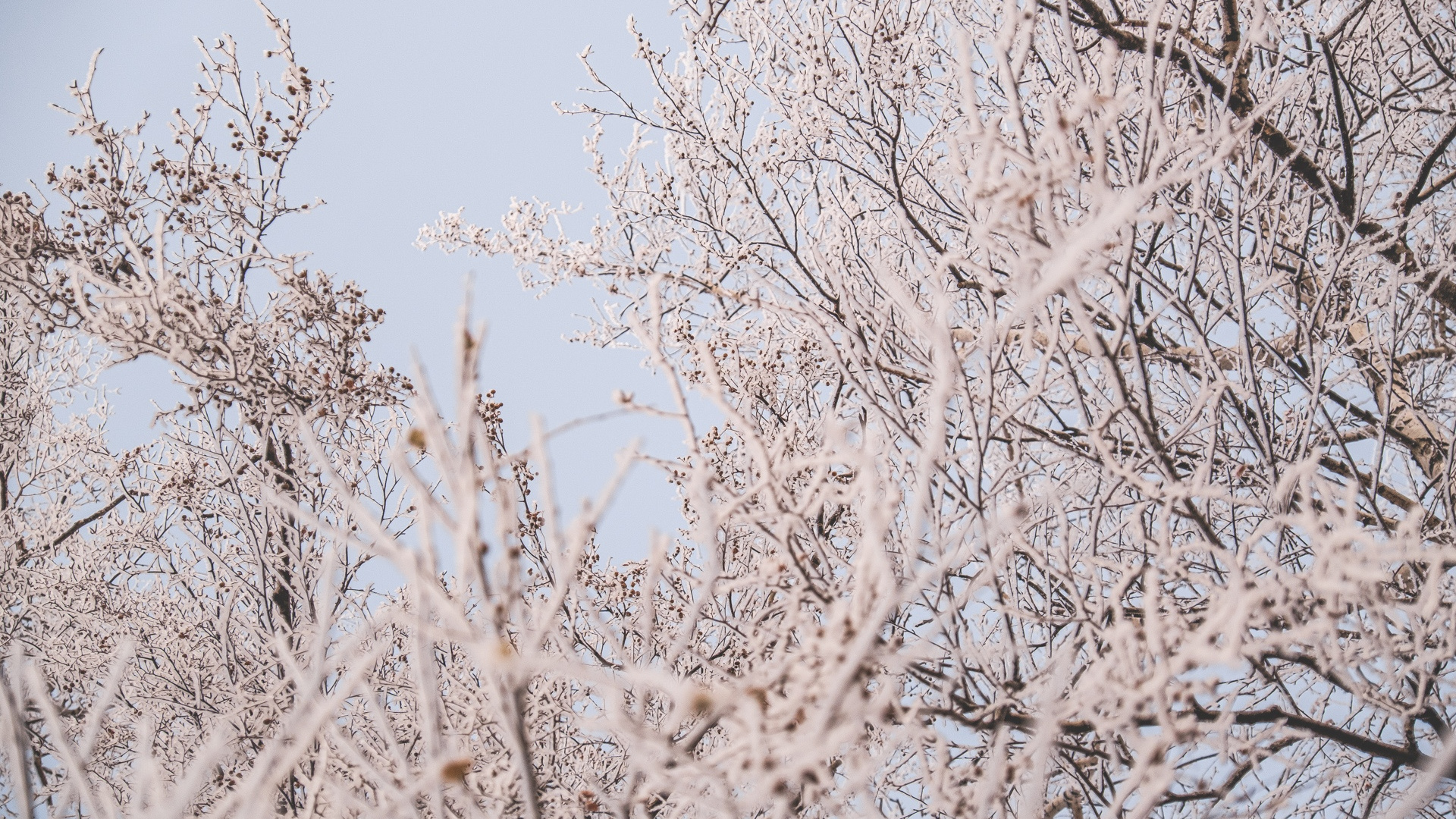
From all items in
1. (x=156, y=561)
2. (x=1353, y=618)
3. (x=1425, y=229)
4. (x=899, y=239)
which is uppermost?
(x=1425, y=229)

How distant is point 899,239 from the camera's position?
13.1 ft

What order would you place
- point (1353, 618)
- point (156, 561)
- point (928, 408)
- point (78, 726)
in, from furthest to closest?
point (156, 561) → point (78, 726) → point (928, 408) → point (1353, 618)

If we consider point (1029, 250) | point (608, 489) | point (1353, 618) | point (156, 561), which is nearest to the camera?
point (608, 489)

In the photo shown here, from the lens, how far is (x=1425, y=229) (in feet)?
13.7

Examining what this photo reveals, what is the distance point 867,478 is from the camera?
2.95 feet

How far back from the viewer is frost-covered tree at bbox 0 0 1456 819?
98 cm

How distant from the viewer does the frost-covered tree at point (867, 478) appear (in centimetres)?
98

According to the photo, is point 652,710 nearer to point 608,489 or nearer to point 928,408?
point 928,408

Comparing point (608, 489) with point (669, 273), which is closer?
point (608, 489)

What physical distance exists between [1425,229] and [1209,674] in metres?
4.68

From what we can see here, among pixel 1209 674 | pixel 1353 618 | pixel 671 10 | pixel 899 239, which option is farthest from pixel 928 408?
pixel 671 10

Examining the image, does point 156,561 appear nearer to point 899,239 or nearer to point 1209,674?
point 899,239

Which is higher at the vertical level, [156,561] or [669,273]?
[669,273]

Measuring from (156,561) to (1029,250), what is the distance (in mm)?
6381
